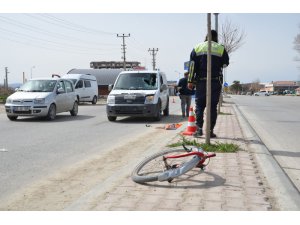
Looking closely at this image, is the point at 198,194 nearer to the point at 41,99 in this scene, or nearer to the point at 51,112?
the point at 41,99

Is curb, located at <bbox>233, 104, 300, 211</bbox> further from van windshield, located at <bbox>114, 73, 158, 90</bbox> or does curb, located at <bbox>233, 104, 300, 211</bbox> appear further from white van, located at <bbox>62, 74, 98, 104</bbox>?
white van, located at <bbox>62, 74, 98, 104</bbox>

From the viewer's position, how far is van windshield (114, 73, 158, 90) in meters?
14.5

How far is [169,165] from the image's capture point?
488cm

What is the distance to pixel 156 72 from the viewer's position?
15219 mm

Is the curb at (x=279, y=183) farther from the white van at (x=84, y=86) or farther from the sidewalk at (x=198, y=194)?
the white van at (x=84, y=86)

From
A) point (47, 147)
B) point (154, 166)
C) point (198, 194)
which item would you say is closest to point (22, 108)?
point (47, 147)

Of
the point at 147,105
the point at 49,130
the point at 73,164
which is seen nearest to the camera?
the point at 73,164

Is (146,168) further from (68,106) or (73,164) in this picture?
(68,106)

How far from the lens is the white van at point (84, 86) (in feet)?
90.3

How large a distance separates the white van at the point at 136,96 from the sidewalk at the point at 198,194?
8617 millimetres

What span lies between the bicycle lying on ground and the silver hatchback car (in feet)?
32.2

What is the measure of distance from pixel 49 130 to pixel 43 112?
3159 millimetres

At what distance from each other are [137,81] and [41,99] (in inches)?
140

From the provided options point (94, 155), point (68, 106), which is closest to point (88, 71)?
point (68, 106)
